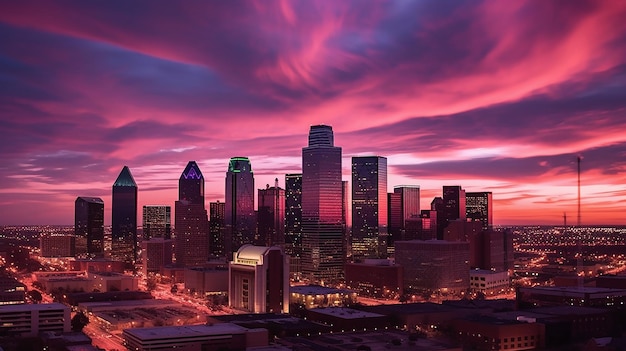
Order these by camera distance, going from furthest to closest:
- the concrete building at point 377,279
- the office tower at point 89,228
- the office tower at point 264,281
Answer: the office tower at point 89,228
the concrete building at point 377,279
the office tower at point 264,281

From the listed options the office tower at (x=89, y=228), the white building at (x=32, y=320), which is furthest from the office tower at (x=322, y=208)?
the office tower at (x=89, y=228)

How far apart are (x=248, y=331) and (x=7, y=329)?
967 inches

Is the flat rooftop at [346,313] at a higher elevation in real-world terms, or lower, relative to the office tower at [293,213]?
lower

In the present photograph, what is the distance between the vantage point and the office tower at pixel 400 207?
182025mm

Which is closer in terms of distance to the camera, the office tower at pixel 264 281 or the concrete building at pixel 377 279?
the office tower at pixel 264 281

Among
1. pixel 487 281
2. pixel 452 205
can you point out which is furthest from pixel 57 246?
pixel 487 281

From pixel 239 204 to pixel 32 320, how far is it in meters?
119

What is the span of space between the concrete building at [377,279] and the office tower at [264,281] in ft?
86.3

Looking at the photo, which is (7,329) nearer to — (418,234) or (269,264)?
(269,264)

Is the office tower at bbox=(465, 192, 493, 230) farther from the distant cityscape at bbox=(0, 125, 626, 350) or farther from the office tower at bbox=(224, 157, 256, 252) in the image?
the office tower at bbox=(224, 157, 256, 252)

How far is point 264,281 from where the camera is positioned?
7562 cm

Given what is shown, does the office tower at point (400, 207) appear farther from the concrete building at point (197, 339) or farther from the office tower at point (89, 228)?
the concrete building at point (197, 339)

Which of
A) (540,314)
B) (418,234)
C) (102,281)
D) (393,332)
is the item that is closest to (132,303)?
(102,281)

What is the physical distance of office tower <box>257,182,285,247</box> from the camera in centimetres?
16962
